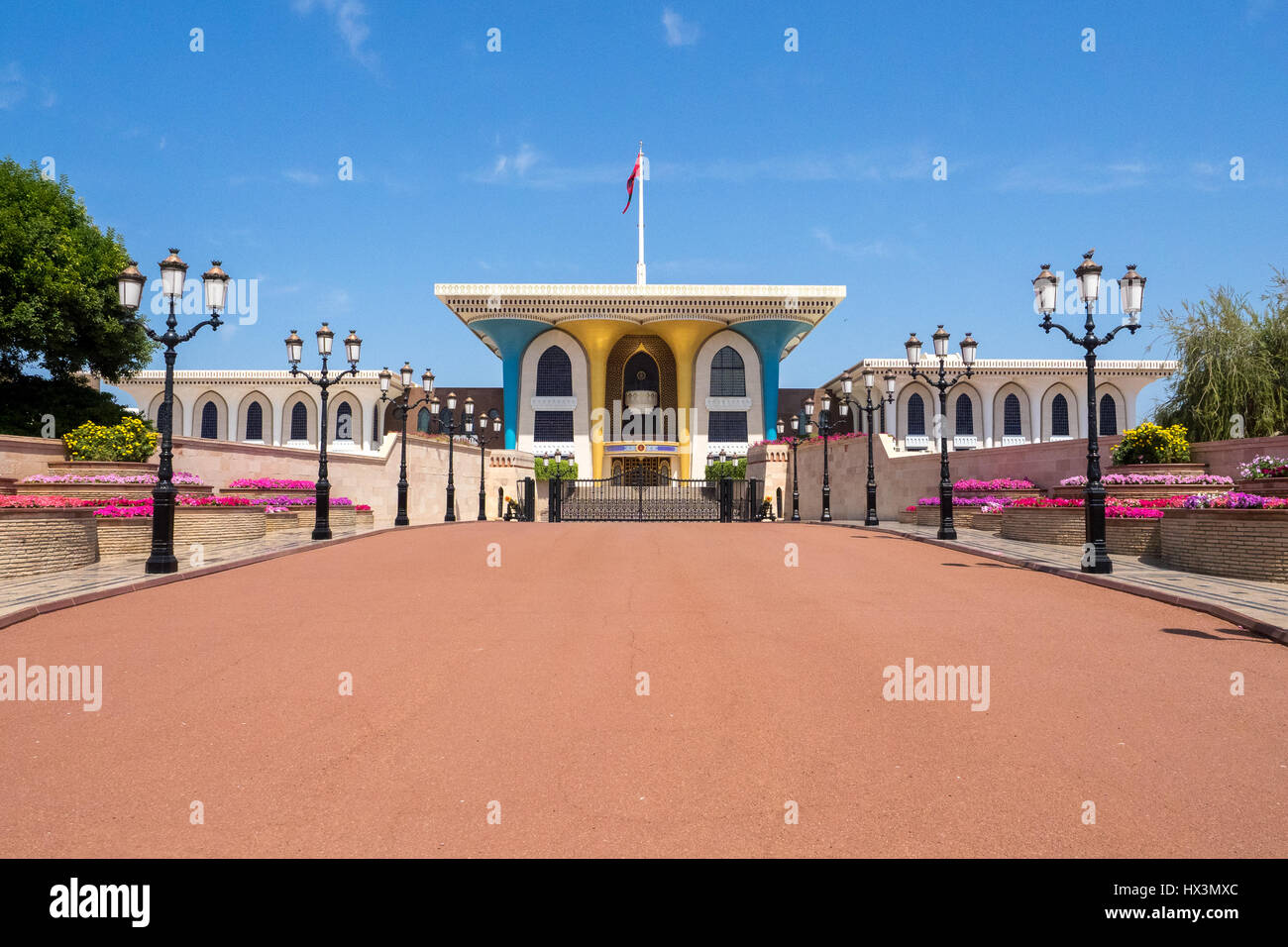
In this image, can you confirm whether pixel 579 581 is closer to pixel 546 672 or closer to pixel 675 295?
pixel 546 672

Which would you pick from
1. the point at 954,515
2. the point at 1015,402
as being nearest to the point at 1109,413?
the point at 1015,402

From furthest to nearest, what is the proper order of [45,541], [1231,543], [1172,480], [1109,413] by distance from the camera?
[1109,413], [1172,480], [45,541], [1231,543]

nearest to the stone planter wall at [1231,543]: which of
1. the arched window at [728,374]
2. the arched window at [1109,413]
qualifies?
the arched window at [728,374]

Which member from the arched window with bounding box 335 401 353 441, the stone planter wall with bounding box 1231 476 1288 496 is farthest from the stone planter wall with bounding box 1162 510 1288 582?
the arched window with bounding box 335 401 353 441

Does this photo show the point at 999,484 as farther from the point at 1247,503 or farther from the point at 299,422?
the point at 299,422

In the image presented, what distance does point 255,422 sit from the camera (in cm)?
6250

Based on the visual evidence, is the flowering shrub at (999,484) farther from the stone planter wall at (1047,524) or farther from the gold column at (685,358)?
the gold column at (685,358)

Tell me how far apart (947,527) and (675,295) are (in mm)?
39041

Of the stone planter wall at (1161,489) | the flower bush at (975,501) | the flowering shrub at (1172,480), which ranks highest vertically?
the flowering shrub at (1172,480)

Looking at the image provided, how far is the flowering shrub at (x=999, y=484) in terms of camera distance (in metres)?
22.9

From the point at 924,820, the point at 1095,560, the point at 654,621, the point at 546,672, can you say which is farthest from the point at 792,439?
the point at 924,820

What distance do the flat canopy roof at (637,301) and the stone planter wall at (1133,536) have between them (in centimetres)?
4082

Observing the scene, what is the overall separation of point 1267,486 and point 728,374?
45.5 m
